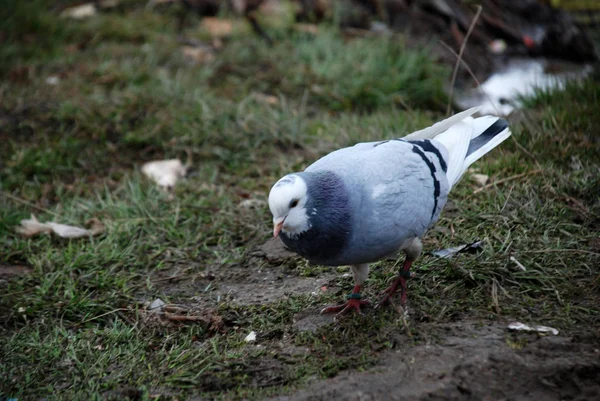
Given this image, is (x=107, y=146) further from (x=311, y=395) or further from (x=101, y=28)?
(x=311, y=395)

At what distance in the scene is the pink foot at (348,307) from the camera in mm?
2832

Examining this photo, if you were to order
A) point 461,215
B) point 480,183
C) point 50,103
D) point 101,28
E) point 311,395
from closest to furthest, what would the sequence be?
point 311,395
point 461,215
point 480,183
point 50,103
point 101,28

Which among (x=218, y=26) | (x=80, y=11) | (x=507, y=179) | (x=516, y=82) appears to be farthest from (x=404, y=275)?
(x=80, y=11)

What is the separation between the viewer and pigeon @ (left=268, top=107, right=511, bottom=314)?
2441 mm

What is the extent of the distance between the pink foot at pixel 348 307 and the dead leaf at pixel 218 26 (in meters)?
4.10

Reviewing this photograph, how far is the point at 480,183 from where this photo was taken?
145 inches

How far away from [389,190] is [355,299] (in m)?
0.56

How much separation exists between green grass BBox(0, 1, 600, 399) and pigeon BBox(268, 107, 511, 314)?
0.34 metres

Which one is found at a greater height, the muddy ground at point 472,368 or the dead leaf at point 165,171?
the muddy ground at point 472,368

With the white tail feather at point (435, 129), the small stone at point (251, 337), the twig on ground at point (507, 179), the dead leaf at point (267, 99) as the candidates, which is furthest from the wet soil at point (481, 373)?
the dead leaf at point (267, 99)

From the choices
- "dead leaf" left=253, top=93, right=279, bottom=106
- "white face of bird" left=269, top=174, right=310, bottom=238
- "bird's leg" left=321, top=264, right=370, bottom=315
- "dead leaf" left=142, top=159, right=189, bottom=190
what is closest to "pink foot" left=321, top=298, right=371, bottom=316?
"bird's leg" left=321, top=264, right=370, bottom=315

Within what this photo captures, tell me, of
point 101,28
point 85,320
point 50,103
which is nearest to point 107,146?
point 50,103

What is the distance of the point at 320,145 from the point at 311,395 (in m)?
2.32

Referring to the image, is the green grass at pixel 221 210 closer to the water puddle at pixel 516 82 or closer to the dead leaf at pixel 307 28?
the dead leaf at pixel 307 28
